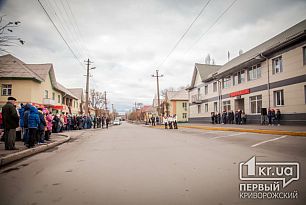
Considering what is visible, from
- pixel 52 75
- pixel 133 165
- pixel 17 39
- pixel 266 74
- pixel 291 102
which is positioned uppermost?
pixel 52 75

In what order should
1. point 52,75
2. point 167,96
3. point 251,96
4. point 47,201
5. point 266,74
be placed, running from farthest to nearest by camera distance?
point 167,96 → point 52,75 → point 251,96 → point 266,74 → point 47,201

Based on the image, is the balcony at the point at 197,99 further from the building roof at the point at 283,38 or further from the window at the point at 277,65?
the window at the point at 277,65

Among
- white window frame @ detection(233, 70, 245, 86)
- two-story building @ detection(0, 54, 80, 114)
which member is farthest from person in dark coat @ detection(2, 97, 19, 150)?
white window frame @ detection(233, 70, 245, 86)

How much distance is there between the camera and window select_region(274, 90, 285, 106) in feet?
64.1

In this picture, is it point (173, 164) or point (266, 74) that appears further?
point (266, 74)

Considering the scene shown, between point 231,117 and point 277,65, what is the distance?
7967 mm

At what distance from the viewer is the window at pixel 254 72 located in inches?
905

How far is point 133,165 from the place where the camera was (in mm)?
5414

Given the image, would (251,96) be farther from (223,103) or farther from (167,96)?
(167,96)

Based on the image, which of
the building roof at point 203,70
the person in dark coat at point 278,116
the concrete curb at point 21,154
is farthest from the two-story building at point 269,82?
the concrete curb at point 21,154

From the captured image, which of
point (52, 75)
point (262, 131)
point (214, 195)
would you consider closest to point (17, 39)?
point (214, 195)

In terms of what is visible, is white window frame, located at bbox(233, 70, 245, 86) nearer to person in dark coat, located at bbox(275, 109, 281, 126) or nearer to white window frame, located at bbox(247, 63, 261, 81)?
white window frame, located at bbox(247, 63, 261, 81)

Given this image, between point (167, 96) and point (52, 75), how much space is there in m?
39.7

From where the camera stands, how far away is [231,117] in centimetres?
2578
